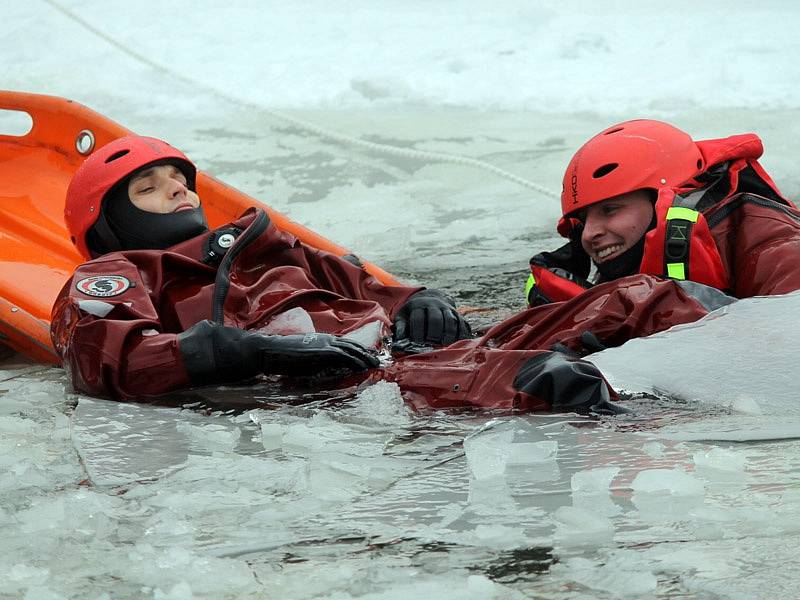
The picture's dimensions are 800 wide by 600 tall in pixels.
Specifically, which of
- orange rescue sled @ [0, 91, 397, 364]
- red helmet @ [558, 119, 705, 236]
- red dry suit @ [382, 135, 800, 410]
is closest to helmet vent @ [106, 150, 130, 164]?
orange rescue sled @ [0, 91, 397, 364]

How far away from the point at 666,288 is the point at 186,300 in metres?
1.40

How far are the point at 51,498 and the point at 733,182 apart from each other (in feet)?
6.71

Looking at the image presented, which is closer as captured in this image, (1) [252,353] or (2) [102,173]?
(1) [252,353]

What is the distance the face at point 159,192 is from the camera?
145 inches

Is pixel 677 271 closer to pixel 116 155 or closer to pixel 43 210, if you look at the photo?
pixel 116 155

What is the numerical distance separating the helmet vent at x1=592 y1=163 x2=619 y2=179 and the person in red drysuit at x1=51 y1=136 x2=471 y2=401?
0.60 meters

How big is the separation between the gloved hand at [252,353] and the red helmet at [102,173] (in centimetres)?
73

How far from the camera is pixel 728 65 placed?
8484 millimetres

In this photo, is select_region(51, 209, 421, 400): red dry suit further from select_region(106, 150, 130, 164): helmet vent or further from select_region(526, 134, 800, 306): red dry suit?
select_region(526, 134, 800, 306): red dry suit

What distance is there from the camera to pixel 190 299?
3.49 meters

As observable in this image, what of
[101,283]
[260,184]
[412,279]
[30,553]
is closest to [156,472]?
[30,553]

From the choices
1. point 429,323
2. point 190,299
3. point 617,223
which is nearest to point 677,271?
point 617,223

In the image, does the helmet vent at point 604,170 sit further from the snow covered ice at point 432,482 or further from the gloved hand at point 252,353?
the gloved hand at point 252,353

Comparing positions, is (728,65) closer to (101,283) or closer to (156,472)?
(101,283)
